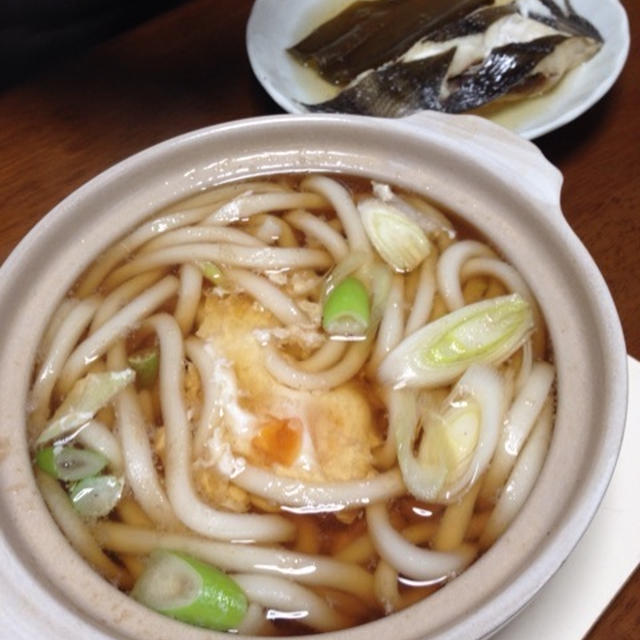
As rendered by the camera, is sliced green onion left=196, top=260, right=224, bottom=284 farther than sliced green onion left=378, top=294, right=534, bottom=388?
Yes

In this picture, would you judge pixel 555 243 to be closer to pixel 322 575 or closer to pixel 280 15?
pixel 322 575

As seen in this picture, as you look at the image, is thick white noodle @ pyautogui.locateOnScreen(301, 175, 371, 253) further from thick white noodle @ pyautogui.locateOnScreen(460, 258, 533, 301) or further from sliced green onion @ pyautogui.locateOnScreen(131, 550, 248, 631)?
sliced green onion @ pyautogui.locateOnScreen(131, 550, 248, 631)

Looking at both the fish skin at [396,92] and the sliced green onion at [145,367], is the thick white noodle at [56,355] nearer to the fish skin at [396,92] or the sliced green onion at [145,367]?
the sliced green onion at [145,367]

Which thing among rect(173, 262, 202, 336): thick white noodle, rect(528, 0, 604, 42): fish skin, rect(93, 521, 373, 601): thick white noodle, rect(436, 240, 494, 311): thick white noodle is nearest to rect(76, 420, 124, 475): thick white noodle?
rect(93, 521, 373, 601): thick white noodle

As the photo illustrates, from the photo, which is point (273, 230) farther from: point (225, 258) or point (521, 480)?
point (521, 480)

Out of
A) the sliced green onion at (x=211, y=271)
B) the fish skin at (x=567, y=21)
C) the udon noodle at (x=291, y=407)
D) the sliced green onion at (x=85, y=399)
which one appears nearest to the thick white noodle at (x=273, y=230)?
the udon noodle at (x=291, y=407)

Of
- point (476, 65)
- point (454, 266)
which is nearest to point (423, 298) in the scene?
point (454, 266)
